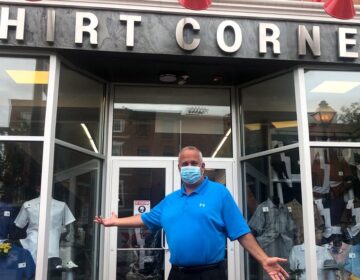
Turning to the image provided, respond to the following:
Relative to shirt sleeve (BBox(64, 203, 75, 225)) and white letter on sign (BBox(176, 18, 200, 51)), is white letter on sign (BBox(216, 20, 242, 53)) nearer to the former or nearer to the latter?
white letter on sign (BBox(176, 18, 200, 51))

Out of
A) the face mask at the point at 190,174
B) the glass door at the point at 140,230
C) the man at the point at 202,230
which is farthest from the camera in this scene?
the glass door at the point at 140,230

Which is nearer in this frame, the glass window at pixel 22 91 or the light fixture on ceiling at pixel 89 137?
the glass window at pixel 22 91

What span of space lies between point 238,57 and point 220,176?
1.83m

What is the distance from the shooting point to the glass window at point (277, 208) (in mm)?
5520

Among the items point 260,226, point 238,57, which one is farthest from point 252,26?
point 260,226

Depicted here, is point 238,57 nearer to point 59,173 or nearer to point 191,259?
point 59,173

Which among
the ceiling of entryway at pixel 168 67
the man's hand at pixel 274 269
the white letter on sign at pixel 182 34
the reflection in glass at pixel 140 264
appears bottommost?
the reflection in glass at pixel 140 264

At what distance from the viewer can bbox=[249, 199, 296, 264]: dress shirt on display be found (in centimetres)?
572

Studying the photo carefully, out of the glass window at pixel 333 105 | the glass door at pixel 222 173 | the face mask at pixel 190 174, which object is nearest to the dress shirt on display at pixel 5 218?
the glass door at pixel 222 173

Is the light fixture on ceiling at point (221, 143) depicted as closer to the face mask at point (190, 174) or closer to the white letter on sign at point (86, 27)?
the white letter on sign at point (86, 27)

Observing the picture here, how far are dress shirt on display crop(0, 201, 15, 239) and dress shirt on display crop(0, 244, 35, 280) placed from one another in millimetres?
221

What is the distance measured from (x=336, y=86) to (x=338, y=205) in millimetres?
1510

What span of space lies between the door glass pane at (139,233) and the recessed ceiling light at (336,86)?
2.39 m

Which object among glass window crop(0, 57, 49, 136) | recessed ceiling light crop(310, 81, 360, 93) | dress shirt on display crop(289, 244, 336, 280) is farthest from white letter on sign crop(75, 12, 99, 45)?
dress shirt on display crop(289, 244, 336, 280)
